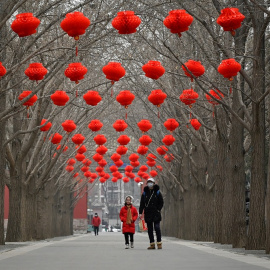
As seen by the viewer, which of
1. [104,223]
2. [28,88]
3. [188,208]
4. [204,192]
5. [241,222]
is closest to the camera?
[241,222]

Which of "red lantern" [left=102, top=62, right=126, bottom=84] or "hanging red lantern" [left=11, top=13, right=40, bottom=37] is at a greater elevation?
"hanging red lantern" [left=11, top=13, right=40, bottom=37]

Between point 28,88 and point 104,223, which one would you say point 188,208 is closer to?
point 28,88

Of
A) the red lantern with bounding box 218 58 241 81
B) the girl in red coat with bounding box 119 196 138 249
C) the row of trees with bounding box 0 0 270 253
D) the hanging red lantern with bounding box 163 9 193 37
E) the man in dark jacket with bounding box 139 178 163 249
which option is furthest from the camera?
the girl in red coat with bounding box 119 196 138 249

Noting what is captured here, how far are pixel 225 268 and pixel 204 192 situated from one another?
18541 millimetres

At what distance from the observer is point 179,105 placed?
87.5ft

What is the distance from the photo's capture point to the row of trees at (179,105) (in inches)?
699

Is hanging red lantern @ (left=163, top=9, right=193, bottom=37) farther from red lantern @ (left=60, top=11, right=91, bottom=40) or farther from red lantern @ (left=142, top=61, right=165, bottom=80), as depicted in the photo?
red lantern @ (left=142, top=61, right=165, bottom=80)

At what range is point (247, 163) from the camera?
36.4 metres

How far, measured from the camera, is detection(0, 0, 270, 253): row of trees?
17766 mm

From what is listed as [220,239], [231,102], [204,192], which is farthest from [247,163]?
[231,102]

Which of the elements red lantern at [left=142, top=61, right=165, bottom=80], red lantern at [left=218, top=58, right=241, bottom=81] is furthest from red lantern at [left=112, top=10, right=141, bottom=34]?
red lantern at [left=142, top=61, right=165, bottom=80]

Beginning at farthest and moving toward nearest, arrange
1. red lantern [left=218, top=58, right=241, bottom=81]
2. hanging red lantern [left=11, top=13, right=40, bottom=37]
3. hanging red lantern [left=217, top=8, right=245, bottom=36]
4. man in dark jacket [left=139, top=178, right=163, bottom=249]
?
man in dark jacket [left=139, top=178, right=163, bottom=249] → red lantern [left=218, top=58, right=241, bottom=81] → hanging red lantern [left=217, top=8, right=245, bottom=36] → hanging red lantern [left=11, top=13, right=40, bottom=37]

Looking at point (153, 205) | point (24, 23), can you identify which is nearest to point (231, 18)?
point (24, 23)

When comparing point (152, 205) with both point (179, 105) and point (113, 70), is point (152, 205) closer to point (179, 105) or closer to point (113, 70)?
point (113, 70)
